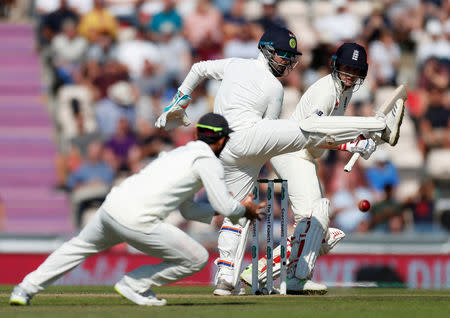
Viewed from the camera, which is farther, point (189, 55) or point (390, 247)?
point (189, 55)

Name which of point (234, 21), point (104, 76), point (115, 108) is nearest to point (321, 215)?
point (115, 108)

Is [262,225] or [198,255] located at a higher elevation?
[198,255]

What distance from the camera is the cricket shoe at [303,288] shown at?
27.7 feet

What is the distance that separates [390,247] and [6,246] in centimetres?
456

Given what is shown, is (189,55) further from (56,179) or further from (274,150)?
(274,150)

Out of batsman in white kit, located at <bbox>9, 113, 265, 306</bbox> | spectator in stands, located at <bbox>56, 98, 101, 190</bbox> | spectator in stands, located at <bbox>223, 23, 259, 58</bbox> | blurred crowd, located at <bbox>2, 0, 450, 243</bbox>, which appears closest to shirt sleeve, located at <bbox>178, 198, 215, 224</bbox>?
batsman in white kit, located at <bbox>9, 113, 265, 306</bbox>

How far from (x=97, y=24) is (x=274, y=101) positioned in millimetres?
8214

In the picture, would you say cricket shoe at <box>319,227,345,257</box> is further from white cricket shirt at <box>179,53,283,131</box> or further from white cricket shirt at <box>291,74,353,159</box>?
white cricket shirt at <box>179,53,283,131</box>

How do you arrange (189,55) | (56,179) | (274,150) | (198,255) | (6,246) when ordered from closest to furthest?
1. (198,255)
2. (274,150)
3. (6,246)
4. (56,179)
5. (189,55)

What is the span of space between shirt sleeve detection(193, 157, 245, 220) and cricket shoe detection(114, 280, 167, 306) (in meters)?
0.81

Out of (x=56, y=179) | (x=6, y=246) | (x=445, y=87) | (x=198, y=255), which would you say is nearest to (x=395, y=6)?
(x=445, y=87)

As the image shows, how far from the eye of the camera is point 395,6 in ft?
55.6

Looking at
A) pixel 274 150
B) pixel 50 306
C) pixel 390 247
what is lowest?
pixel 390 247

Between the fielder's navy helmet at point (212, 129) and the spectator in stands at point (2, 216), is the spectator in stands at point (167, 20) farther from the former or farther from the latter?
the fielder's navy helmet at point (212, 129)
